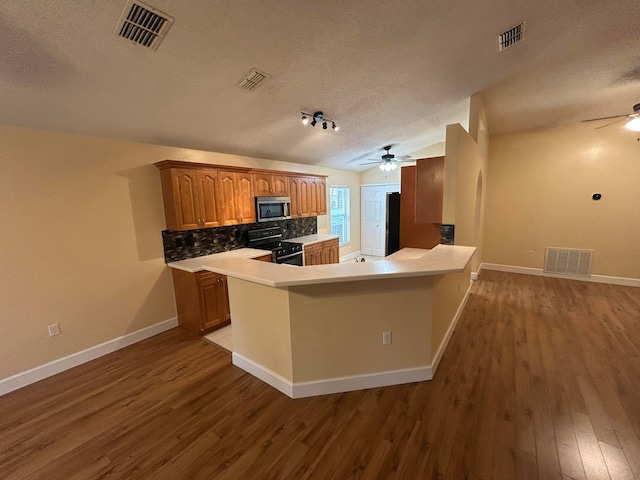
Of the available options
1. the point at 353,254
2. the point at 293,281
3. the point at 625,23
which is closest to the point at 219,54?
the point at 293,281

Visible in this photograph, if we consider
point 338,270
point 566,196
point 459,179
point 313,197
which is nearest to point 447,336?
point 338,270

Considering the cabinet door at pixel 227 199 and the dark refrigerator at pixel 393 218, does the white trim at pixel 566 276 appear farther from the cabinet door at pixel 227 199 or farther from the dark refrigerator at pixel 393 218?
the cabinet door at pixel 227 199

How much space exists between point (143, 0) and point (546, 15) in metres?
2.97

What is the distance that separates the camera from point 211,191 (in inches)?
138

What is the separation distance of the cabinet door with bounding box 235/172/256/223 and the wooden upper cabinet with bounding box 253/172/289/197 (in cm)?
12

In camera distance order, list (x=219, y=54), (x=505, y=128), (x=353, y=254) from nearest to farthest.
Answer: (x=219, y=54), (x=505, y=128), (x=353, y=254)

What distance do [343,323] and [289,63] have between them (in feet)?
7.51

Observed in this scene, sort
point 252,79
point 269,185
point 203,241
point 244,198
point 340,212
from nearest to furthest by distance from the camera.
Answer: point 252,79 < point 203,241 < point 244,198 < point 269,185 < point 340,212

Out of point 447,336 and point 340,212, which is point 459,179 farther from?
point 340,212

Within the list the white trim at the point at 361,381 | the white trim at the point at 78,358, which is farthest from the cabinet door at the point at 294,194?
the white trim at the point at 361,381

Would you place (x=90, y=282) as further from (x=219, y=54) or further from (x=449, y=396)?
(x=449, y=396)

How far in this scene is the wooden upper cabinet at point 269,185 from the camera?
163 inches

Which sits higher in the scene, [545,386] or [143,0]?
[143,0]

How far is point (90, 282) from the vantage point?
2824 mm
